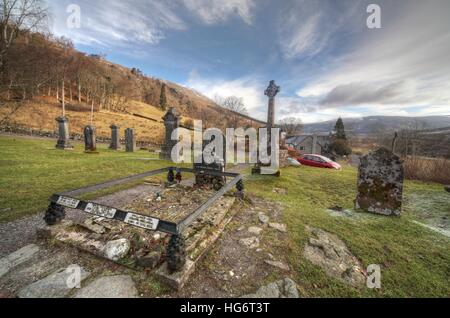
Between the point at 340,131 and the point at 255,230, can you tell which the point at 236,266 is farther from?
the point at 340,131

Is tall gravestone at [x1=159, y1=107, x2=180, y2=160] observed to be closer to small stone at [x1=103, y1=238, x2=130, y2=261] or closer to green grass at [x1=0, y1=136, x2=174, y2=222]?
green grass at [x1=0, y1=136, x2=174, y2=222]

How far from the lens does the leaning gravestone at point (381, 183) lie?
5062 mm

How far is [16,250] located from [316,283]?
4634 millimetres

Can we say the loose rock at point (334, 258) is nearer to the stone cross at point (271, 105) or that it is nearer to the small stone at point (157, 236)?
the small stone at point (157, 236)

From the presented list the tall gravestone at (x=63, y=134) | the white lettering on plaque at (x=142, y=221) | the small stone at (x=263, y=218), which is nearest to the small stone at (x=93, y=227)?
the white lettering on plaque at (x=142, y=221)

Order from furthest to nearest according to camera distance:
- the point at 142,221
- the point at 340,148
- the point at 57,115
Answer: the point at 340,148 → the point at 57,115 → the point at 142,221

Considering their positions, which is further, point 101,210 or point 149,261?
point 101,210

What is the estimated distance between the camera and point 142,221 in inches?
100

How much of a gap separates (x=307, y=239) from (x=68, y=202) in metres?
4.41

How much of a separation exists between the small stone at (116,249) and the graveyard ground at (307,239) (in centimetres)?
54

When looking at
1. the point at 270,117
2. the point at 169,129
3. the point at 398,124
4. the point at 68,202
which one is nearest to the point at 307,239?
the point at 68,202

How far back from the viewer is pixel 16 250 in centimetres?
296

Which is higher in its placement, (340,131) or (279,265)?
(340,131)
